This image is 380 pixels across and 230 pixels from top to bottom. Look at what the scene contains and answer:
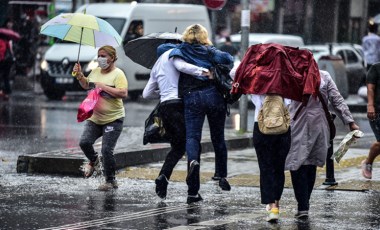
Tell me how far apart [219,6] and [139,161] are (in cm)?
617

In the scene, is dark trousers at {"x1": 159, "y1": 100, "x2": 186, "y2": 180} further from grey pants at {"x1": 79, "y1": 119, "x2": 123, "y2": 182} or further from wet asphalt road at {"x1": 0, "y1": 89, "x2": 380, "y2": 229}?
grey pants at {"x1": 79, "y1": 119, "x2": 123, "y2": 182}

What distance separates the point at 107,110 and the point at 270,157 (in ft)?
9.43

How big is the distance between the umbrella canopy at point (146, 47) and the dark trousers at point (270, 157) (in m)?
2.56

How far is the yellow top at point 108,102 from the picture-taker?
509 inches

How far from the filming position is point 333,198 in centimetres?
1219

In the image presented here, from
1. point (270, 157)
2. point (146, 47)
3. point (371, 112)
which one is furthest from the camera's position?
point (371, 112)

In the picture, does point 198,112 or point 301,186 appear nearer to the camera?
point 301,186

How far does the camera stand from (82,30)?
13.5m

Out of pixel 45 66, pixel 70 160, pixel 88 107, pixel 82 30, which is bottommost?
pixel 45 66

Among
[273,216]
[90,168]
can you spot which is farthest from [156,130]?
[273,216]

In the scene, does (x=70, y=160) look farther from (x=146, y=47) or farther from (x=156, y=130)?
A: (x=156, y=130)

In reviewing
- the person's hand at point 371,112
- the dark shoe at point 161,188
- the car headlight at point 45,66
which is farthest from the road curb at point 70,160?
the car headlight at point 45,66

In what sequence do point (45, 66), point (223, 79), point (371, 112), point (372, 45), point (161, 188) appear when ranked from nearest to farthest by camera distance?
point (161, 188) → point (223, 79) → point (371, 112) → point (372, 45) → point (45, 66)

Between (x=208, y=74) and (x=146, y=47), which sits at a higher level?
(x=146, y=47)
